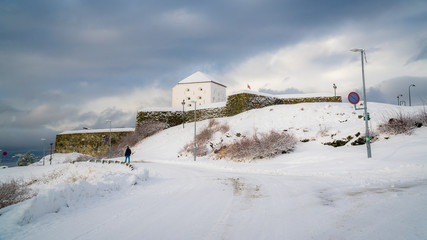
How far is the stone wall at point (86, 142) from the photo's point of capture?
49.0 m

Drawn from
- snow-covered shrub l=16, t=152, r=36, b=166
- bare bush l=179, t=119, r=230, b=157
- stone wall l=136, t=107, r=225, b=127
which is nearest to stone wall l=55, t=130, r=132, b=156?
stone wall l=136, t=107, r=225, b=127

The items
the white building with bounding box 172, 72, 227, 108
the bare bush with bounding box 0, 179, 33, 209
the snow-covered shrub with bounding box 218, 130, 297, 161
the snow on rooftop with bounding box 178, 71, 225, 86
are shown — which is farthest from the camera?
the snow on rooftop with bounding box 178, 71, 225, 86

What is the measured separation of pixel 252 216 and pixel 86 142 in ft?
176

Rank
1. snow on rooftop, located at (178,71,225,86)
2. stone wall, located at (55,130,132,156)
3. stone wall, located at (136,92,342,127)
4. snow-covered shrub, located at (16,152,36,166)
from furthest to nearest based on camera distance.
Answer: snow on rooftop, located at (178,71,225,86)
snow-covered shrub, located at (16,152,36,166)
stone wall, located at (55,130,132,156)
stone wall, located at (136,92,342,127)

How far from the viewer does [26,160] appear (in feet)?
174

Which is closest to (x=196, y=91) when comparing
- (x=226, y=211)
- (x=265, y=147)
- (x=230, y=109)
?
(x=230, y=109)

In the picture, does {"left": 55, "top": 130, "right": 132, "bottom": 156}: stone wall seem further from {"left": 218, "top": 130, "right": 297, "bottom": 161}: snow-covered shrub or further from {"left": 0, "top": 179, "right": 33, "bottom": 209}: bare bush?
{"left": 0, "top": 179, "right": 33, "bottom": 209}: bare bush

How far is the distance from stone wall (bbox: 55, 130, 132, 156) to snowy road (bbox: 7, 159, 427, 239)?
149 feet

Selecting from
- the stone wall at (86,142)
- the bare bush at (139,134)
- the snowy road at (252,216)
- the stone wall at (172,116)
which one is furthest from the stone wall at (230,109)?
the snowy road at (252,216)

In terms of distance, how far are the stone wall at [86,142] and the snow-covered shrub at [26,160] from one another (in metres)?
7.36

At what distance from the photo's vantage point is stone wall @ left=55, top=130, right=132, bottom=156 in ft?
161

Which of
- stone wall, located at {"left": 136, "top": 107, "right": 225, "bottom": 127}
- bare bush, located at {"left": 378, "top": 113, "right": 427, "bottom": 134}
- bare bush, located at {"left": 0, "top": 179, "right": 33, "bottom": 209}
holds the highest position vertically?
stone wall, located at {"left": 136, "top": 107, "right": 225, "bottom": 127}

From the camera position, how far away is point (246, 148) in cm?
2045

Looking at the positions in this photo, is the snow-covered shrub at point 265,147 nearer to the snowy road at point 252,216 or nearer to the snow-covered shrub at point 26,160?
the snowy road at point 252,216
